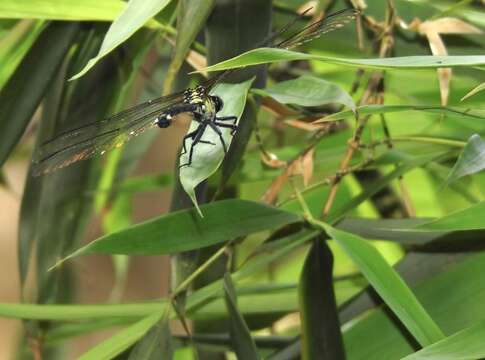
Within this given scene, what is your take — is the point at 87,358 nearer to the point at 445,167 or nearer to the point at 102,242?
the point at 102,242

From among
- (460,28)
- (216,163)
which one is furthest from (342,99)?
(460,28)

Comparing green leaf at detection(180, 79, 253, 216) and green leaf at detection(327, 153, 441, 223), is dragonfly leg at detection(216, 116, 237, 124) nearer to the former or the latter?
green leaf at detection(180, 79, 253, 216)

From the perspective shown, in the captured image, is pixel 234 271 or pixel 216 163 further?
pixel 234 271

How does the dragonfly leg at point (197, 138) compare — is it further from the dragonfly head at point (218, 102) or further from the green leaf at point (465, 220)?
the green leaf at point (465, 220)

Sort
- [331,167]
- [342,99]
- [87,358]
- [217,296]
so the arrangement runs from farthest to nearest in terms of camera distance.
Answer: [331,167], [217,296], [87,358], [342,99]

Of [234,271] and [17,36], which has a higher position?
[17,36]

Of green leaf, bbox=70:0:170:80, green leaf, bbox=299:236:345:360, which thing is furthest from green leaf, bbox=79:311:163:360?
green leaf, bbox=70:0:170:80
